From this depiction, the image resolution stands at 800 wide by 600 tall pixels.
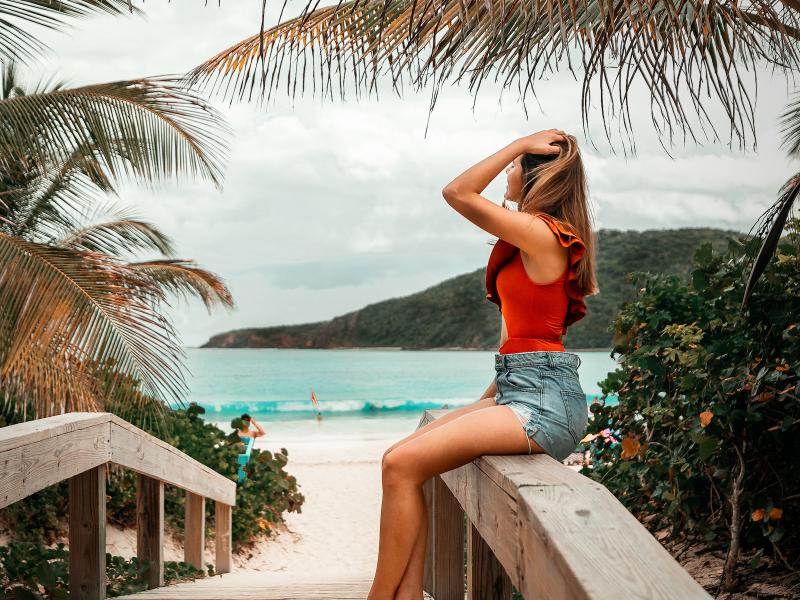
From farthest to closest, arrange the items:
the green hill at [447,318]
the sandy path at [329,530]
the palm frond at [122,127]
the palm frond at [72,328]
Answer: the green hill at [447,318] < the sandy path at [329,530] < the palm frond at [122,127] < the palm frond at [72,328]

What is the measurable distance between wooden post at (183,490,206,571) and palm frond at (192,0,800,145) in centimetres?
244

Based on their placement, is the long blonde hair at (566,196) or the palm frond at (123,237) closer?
the long blonde hair at (566,196)

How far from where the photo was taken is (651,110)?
350 centimetres

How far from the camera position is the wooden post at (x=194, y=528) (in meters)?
4.96

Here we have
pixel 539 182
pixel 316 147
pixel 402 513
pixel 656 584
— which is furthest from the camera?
pixel 316 147

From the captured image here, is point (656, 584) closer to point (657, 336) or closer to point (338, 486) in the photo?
point (657, 336)

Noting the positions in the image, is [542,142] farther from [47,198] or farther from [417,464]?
[47,198]

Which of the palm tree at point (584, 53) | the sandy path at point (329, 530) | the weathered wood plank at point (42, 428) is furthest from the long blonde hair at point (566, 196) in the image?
the sandy path at point (329, 530)

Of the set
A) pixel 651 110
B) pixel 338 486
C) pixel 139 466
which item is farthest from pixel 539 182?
pixel 338 486

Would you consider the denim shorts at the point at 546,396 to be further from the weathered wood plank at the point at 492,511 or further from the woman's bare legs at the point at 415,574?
the woman's bare legs at the point at 415,574

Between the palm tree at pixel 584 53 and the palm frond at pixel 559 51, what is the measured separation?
0.01 meters

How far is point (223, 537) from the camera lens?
5.96 meters

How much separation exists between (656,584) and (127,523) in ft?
22.1

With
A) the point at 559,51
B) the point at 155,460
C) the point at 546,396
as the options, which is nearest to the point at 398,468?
the point at 546,396
